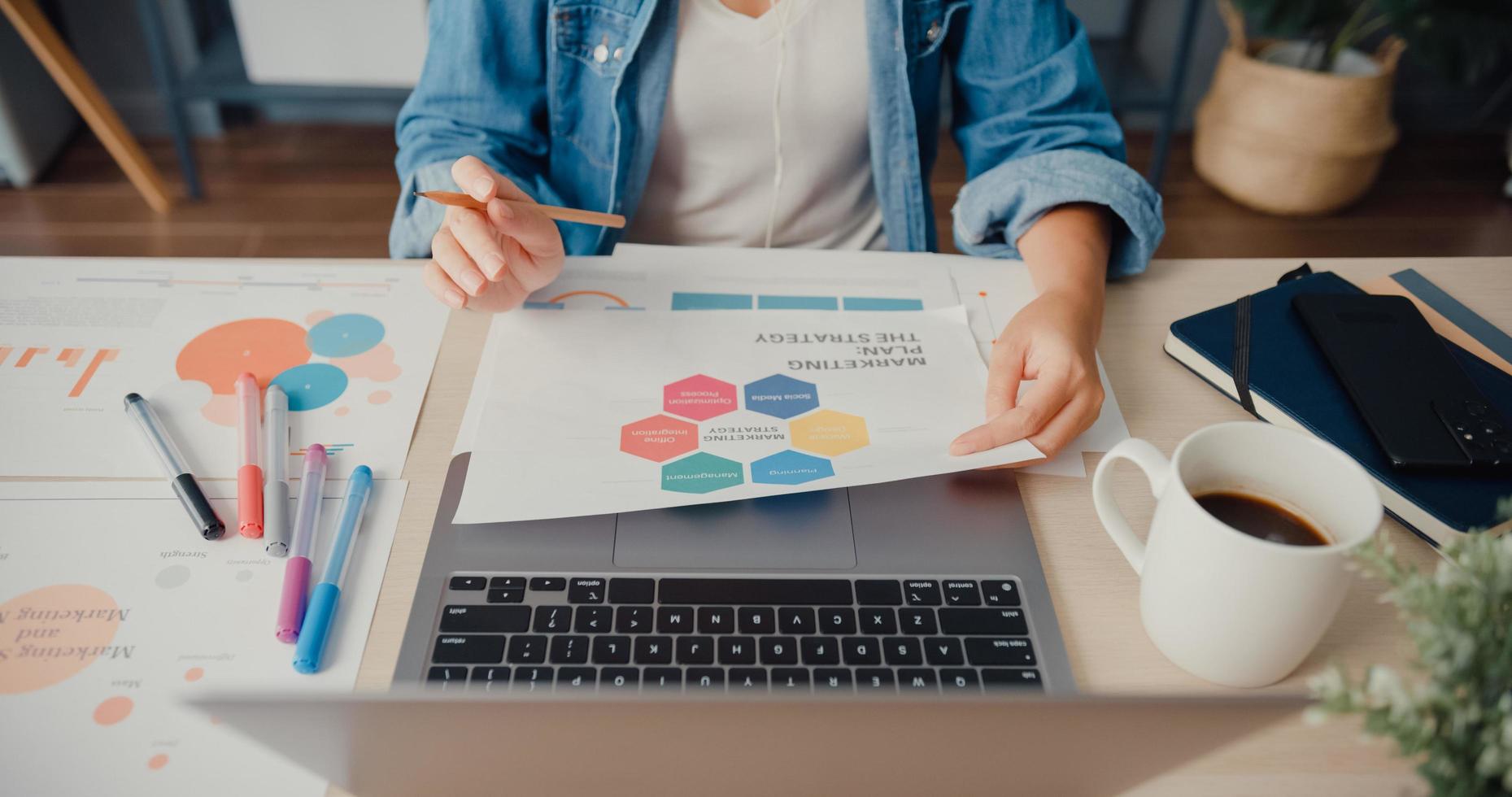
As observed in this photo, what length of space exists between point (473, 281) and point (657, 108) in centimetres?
32

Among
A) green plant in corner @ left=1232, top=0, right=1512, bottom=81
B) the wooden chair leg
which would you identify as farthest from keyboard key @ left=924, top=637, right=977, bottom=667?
the wooden chair leg

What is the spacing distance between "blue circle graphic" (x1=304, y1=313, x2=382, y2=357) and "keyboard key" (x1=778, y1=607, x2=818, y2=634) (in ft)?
1.27

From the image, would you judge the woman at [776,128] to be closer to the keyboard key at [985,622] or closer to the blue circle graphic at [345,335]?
the blue circle graphic at [345,335]

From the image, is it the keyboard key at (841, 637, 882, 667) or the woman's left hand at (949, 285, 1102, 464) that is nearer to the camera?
the keyboard key at (841, 637, 882, 667)

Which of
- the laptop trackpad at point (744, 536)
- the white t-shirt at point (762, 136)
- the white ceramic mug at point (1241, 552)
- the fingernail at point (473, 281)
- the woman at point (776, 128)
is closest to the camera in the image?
the white ceramic mug at point (1241, 552)

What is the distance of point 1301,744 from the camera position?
0.47 meters

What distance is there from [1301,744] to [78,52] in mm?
2983

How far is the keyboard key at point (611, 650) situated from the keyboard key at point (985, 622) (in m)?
0.17

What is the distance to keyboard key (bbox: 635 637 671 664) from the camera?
19.2 inches

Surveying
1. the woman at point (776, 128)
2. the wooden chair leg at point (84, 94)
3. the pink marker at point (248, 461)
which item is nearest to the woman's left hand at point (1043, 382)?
the woman at point (776, 128)

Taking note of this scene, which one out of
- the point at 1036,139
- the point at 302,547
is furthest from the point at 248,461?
the point at 1036,139

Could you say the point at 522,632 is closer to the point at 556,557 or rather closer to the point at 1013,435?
the point at 556,557

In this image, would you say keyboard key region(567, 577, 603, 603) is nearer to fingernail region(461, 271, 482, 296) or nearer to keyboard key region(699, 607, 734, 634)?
keyboard key region(699, 607, 734, 634)

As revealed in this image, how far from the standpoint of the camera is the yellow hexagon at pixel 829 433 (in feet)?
2.00
